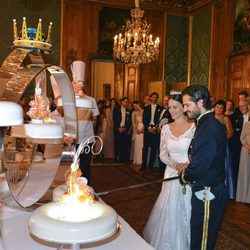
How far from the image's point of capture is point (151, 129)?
7.13 m

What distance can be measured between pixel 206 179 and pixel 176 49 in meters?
8.72

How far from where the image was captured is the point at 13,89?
66.4 inches

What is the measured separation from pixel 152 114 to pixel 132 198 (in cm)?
275

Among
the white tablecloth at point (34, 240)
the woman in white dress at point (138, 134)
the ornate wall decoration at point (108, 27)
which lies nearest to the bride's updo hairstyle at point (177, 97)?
the white tablecloth at point (34, 240)

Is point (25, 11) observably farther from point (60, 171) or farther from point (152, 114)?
point (60, 171)

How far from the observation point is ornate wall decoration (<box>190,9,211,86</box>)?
383 inches

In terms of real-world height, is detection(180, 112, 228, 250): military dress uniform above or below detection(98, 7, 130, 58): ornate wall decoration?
below

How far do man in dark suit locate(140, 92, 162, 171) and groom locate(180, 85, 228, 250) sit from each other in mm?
4788

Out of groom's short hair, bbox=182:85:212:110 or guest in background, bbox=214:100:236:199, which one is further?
guest in background, bbox=214:100:236:199

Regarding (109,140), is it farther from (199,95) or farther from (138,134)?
(199,95)

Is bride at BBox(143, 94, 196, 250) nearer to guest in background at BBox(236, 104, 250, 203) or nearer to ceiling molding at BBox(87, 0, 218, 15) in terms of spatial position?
guest in background at BBox(236, 104, 250, 203)

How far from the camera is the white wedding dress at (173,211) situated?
2.83m

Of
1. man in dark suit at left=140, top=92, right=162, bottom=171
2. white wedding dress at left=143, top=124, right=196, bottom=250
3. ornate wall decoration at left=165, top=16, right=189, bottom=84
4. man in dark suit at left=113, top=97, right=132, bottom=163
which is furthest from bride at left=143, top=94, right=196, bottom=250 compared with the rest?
ornate wall decoration at left=165, top=16, right=189, bottom=84

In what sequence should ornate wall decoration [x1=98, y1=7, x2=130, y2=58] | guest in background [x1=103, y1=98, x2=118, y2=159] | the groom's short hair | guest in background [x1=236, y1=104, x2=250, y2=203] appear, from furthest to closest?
ornate wall decoration [x1=98, y1=7, x2=130, y2=58] → guest in background [x1=103, y1=98, x2=118, y2=159] → guest in background [x1=236, y1=104, x2=250, y2=203] → the groom's short hair
